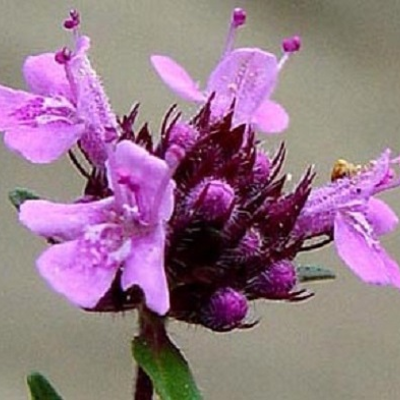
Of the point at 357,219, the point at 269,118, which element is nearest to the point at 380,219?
the point at 357,219

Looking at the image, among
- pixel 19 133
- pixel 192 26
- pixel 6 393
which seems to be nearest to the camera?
pixel 19 133

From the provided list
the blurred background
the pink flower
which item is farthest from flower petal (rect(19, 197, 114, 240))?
the blurred background

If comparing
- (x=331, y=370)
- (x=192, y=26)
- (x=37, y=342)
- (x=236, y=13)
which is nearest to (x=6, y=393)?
(x=37, y=342)

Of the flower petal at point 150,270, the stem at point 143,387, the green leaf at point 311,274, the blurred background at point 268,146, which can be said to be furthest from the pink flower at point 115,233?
the blurred background at point 268,146

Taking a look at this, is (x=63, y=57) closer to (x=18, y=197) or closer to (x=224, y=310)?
(x=18, y=197)

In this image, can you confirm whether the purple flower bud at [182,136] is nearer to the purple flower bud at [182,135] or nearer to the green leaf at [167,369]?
the purple flower bud at [182,135]

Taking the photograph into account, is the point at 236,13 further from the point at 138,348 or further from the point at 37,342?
the point at 37,342
